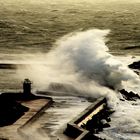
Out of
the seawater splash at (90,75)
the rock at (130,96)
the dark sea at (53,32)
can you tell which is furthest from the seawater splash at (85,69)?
the dark sea at (53,32)

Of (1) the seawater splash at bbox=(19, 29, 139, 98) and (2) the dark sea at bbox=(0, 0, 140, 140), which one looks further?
(2) the dark sea at bbox=(0, 0, 140, 140)

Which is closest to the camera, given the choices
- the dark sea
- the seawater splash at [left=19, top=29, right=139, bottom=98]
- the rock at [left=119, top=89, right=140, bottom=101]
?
the rock at [left=119, top=89, right=140, bottom=101]

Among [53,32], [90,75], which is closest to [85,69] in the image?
[90,75]

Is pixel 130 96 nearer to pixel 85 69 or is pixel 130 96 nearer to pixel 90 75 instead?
pixel 90 75

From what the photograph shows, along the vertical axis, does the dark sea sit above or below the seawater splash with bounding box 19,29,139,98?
below

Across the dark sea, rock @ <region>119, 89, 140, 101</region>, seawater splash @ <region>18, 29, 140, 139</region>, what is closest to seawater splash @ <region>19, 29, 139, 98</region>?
seawater splash @ <region>18, 29, 140, 139</region>

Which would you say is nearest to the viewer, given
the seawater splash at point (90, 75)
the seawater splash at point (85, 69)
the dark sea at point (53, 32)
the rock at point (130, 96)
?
the seawater splash at point (90, 75)

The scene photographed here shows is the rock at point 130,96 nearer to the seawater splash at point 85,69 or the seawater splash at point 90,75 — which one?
the seawater splash at point 90,75

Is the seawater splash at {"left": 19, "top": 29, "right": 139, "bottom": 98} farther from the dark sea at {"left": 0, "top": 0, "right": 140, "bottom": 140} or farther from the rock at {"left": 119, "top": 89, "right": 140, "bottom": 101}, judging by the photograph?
the dark sea at {"left": 0, "top": 0, "right": 140, "bottom": 140}
